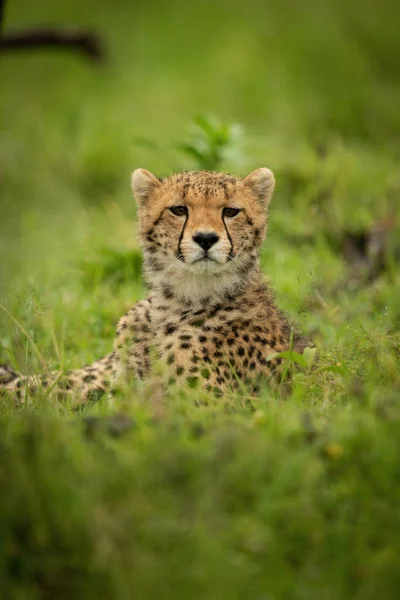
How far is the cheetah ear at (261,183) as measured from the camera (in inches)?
171

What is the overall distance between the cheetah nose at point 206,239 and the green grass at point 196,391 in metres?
0.47

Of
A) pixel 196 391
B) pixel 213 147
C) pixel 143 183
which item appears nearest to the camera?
pixel 196 391

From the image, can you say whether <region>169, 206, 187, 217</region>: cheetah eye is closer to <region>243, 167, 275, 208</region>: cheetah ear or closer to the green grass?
<region>243, 167, 275, 208</region>: cheetah ear

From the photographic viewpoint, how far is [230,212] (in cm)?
414

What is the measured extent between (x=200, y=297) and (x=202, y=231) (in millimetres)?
332

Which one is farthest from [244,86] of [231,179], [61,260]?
[231,179]

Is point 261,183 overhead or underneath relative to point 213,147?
underneath

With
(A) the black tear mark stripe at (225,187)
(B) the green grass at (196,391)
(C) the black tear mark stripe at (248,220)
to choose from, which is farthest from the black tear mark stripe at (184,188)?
(B) the green grass at (196,391)

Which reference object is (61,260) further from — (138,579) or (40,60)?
(40,60)

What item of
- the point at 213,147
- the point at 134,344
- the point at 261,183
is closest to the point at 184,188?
the point at 261,183

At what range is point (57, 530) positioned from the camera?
2.70 m

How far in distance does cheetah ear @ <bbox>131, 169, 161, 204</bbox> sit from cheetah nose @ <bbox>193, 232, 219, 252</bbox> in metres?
0.51

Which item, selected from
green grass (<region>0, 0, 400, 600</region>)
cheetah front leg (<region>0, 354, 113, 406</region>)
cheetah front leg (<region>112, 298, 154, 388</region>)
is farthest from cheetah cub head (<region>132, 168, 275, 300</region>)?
cheetah front leg (<region>0, 354, 113, 406</region>)

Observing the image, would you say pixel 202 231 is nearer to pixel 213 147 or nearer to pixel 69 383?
pixel 69 383
